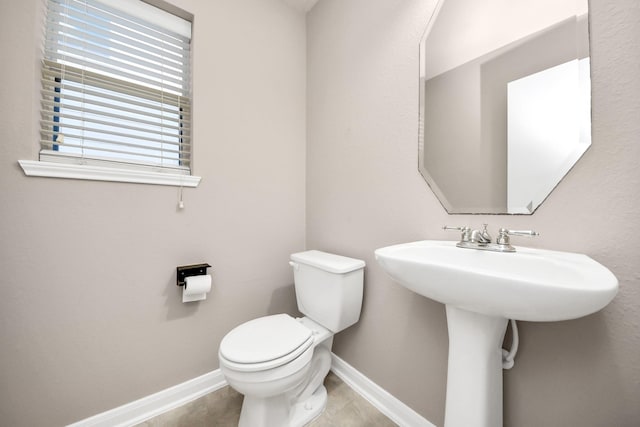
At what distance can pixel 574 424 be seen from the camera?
28.0 inches

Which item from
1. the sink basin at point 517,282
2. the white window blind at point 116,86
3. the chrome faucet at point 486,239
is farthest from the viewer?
the white window blind at point 116,86

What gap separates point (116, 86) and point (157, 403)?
64.1 inches

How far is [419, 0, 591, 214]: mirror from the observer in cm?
73

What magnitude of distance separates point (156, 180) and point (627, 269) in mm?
1794

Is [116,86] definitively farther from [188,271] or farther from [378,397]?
[378,397]

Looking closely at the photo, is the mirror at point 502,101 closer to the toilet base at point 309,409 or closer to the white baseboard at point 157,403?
the toilet base at point 309,409

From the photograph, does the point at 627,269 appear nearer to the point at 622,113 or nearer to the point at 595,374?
the point at 595,374

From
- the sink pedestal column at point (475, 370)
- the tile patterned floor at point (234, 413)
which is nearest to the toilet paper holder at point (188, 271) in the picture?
the tile patterned floor at point (234, 413)

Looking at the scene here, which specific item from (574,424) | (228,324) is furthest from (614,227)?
(228,324)

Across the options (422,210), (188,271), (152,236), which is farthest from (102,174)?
(422,210)

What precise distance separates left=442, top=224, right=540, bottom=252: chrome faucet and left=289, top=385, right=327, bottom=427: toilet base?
106 centimetres

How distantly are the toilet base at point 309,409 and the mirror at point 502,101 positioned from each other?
3.80ft

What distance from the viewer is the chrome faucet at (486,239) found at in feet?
2.50

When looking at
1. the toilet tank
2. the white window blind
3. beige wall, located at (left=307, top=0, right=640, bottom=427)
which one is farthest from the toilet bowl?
the white window blind
